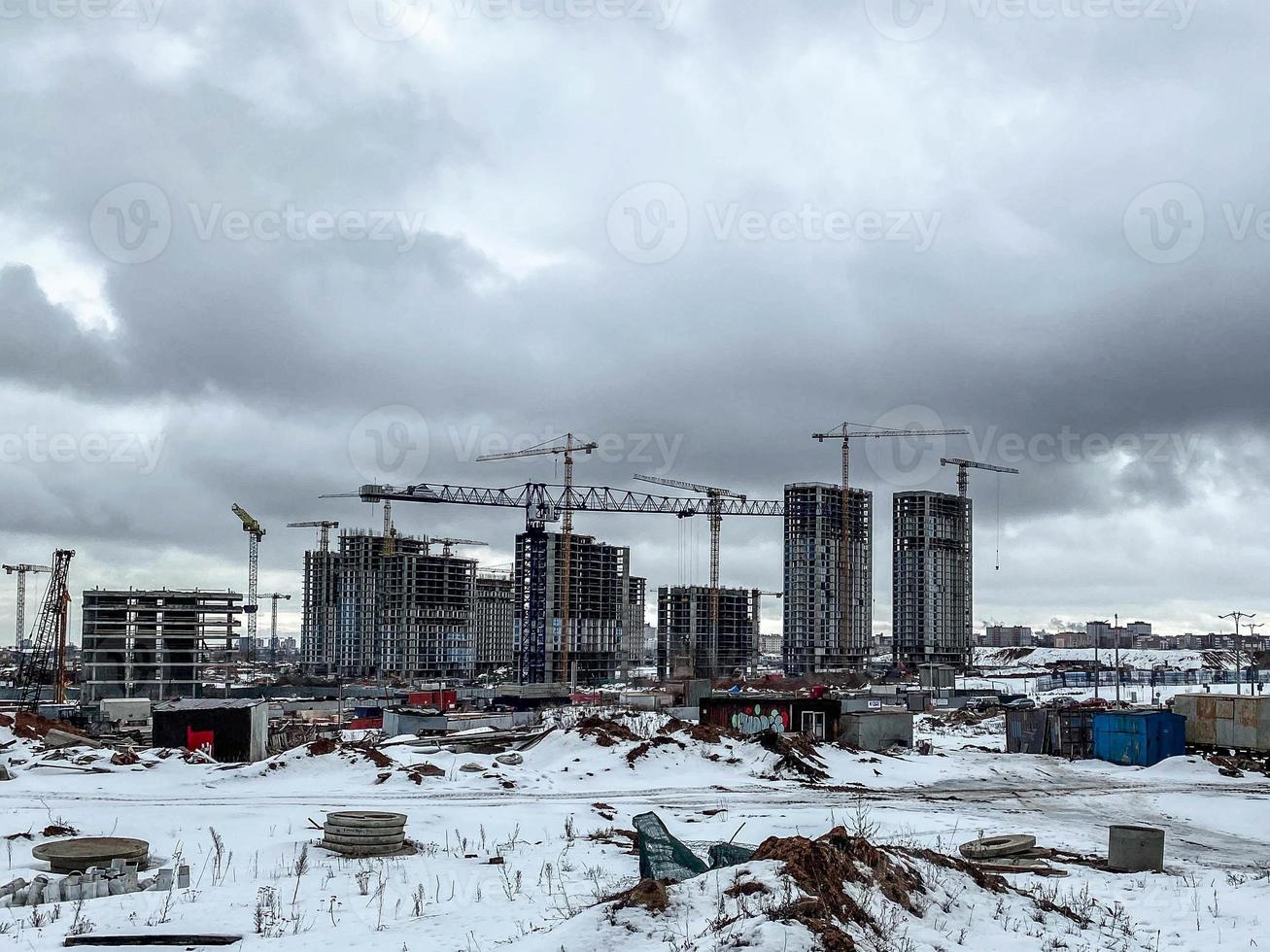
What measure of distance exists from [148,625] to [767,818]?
81.8 metres

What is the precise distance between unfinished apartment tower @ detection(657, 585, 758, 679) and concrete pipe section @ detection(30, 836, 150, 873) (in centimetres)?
14461

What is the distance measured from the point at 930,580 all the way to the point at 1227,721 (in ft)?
421

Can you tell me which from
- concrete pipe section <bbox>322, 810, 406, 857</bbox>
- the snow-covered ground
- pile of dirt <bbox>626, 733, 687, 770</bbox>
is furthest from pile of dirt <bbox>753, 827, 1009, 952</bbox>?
pile of dirt <bbox>626, 733, 687, 770</bbox>

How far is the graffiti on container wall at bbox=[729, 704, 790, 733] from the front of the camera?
44.5 meters

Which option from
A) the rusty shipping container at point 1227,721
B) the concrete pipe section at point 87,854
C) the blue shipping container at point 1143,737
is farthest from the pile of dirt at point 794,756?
the concrete pipe section at point 87,854

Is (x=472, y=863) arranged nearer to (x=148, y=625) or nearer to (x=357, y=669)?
(x=148, y=625)

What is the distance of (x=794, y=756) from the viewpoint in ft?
118

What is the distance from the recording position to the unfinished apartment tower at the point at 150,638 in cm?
9100

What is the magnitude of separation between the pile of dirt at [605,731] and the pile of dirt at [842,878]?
69.8 ft

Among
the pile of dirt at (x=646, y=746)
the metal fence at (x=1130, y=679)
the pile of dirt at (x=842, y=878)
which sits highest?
the pile of dirt at (x=842, y=878)

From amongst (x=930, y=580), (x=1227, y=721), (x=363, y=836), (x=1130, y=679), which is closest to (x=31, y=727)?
(x=363, y=836)

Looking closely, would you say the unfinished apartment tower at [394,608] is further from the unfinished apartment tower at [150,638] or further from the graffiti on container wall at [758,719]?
the graffiti on container wall at [758,719]

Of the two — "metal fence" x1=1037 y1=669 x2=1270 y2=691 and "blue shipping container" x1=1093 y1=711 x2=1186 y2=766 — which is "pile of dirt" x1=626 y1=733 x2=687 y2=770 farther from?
"metal fence" x1=1037 y1=669 x2=1270 y2=691

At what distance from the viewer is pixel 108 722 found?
181 feet
